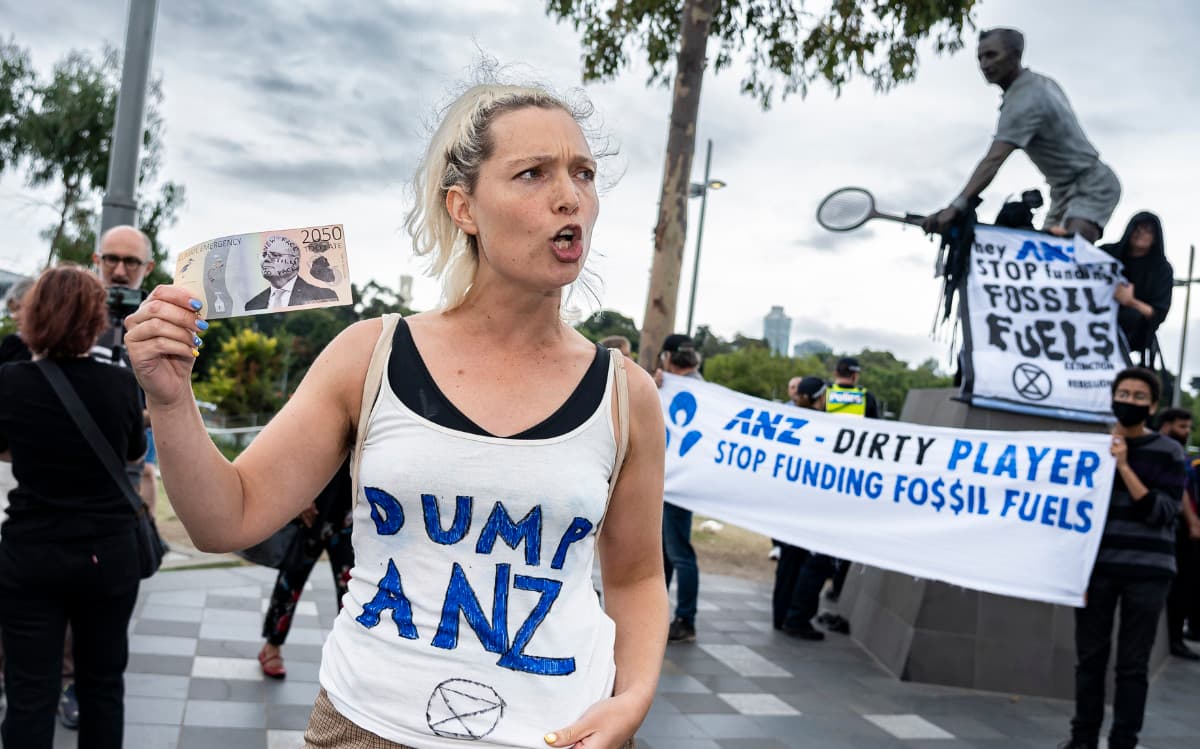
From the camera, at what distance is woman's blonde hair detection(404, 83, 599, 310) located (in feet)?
5.18

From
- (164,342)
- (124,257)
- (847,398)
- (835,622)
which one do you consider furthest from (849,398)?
(164,342)

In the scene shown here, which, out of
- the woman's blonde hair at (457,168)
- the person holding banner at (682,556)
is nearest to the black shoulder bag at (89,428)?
the woman's blonde hair at (457,168)

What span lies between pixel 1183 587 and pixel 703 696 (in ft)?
16.1

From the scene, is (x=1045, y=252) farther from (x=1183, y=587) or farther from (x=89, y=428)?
Answer: (x=89, y=428)

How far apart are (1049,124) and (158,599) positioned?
6589 mm

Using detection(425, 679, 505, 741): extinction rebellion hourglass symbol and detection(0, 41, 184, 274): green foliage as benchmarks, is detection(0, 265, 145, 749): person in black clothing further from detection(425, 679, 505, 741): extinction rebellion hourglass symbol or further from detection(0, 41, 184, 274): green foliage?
detection(0, 41, 184, 274): green foliage

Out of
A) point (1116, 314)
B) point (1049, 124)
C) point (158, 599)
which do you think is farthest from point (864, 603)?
point (158, 599)

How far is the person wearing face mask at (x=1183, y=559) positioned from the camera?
7727 millimetres

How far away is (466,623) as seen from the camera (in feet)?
4.64

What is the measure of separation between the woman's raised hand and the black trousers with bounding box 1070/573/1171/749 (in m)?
4.68

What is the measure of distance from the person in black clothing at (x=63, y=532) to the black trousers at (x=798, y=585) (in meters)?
5.00

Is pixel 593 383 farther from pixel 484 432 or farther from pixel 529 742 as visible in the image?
pixel 529 742

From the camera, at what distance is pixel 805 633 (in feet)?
23.7

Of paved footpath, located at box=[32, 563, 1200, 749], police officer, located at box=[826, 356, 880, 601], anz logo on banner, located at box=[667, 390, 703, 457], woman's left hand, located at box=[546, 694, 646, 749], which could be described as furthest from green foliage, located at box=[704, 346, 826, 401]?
woman's left hand, located at box=[546, 694, 646, 749]
